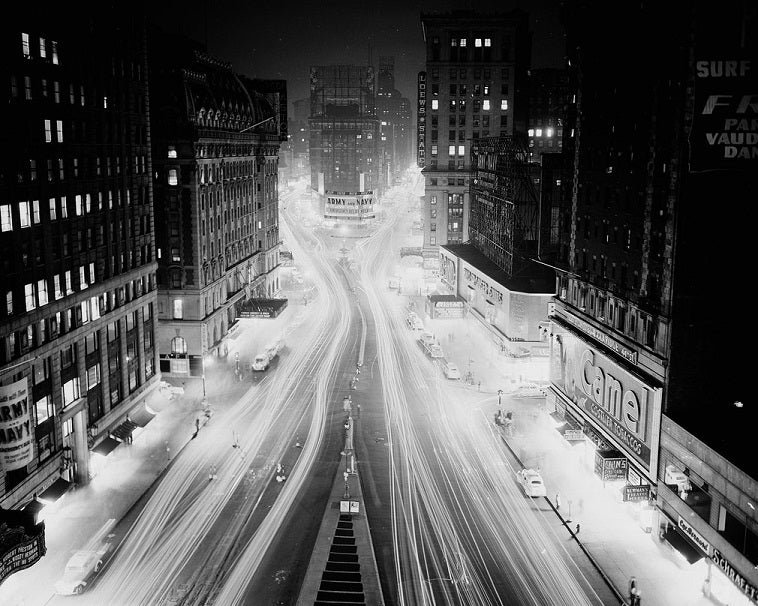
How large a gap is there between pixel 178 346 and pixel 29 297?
123 ft

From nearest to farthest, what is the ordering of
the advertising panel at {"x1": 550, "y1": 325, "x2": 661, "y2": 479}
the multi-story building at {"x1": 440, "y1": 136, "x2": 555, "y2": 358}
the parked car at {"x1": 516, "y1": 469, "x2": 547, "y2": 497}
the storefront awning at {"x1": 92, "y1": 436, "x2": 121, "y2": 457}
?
the advertising panel at {"x1": 550, "y1": 325, "x2": 661, "y2": 479} < the parked car at {"x1": 516, "y1": 469, "x2": 547, "y2": 497} < the storefront awning at {"x1": 92, "y1": 436, "x2": 121, "y2": 457} < the multi-story building at {"x1": 440, "y1": 136, "x2": 555, "y2": 358}

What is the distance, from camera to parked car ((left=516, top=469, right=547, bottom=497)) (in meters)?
56.2

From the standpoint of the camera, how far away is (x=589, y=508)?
5506cm

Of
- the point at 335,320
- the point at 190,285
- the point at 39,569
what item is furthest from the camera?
the point at 335,320

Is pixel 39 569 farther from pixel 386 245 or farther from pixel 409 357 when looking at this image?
pixel 386 245

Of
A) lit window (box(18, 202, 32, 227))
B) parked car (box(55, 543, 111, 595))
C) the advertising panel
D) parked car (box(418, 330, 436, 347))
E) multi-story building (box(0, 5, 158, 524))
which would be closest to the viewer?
parked car (box(55, 543, 111, 595))

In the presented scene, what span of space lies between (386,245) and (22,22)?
14938 cm

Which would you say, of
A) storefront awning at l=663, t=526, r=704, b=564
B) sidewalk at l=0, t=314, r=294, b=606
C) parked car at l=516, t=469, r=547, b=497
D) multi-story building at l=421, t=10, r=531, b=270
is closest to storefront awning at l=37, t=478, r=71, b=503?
sidewalk at l=0, t=314, r=294, b=606

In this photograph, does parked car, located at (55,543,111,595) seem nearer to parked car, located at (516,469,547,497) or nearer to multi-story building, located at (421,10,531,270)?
parked car, located at (516,469,547,497)

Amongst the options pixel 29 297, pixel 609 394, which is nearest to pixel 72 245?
pixel 29 297

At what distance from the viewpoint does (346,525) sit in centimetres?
5194

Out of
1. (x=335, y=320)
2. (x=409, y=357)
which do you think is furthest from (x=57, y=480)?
(x=335, y=320)

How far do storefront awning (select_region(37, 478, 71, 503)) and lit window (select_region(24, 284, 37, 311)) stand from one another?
12.6m

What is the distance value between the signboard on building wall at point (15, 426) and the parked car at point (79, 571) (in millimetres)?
7462
